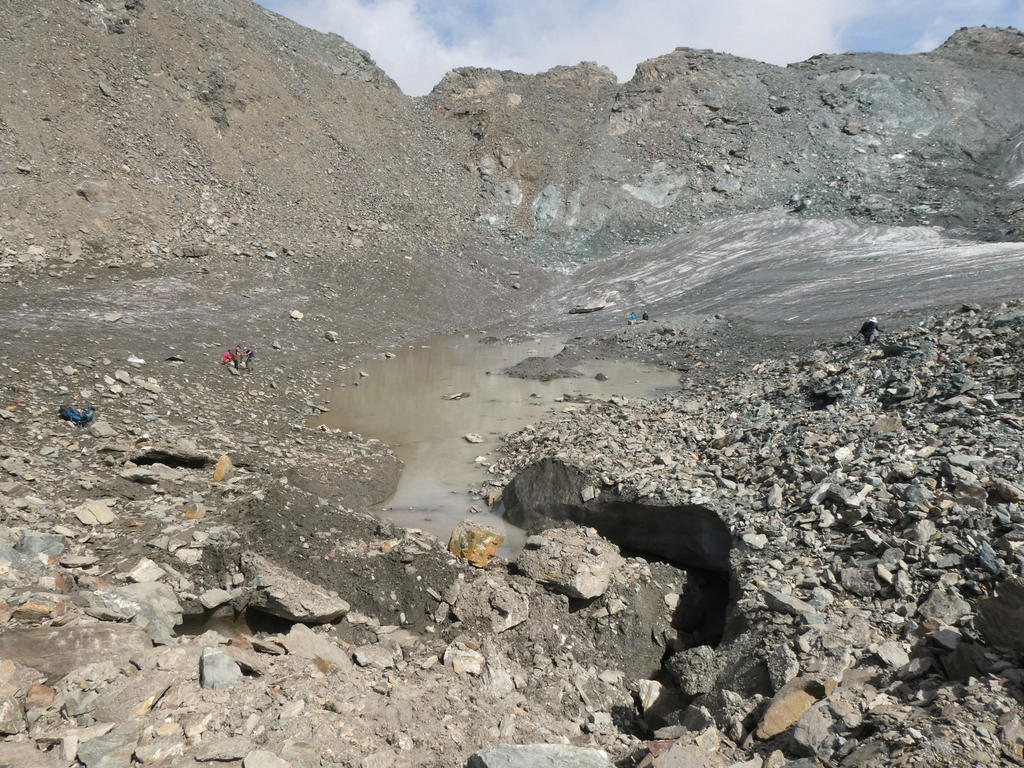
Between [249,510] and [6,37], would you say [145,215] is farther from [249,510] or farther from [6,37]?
[249,510]

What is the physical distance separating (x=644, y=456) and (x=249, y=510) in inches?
196

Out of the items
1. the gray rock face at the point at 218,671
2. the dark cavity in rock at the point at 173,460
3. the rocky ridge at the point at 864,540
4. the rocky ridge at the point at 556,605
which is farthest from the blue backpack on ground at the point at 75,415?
the rocky ridge at the point at 864,540

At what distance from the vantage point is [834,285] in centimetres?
2072

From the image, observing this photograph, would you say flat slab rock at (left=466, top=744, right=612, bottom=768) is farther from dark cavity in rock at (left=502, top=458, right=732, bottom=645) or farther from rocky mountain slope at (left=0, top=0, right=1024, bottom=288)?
rocky mountain slope at (left=0, top=0, right=1024, bottom=288)

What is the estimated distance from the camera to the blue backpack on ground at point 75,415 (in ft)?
27.3

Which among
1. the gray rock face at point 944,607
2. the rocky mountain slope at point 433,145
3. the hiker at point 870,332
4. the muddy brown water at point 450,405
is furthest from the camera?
the rocky mountain slope at point 433,145

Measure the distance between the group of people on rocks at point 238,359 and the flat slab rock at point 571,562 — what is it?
9.07 meters

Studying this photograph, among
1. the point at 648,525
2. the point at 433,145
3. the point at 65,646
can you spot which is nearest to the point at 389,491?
the point at 648,525

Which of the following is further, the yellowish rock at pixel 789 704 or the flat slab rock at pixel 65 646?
the flat slab rock at pixel 65 646

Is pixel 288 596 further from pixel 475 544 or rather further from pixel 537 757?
pixel 537 757

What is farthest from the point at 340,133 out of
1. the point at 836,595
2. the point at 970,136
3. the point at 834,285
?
the point at 970,136

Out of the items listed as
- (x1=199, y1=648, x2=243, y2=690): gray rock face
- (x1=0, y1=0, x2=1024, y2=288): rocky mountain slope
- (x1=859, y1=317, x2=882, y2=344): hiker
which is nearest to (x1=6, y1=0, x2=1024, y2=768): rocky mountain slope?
(x1=199, y1=648, x2=243, y2=690): gray rock face

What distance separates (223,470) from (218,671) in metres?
4.53

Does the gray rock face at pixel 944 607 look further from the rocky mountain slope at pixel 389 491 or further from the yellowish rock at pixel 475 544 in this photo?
the yellowish rock at pixel 475 544
